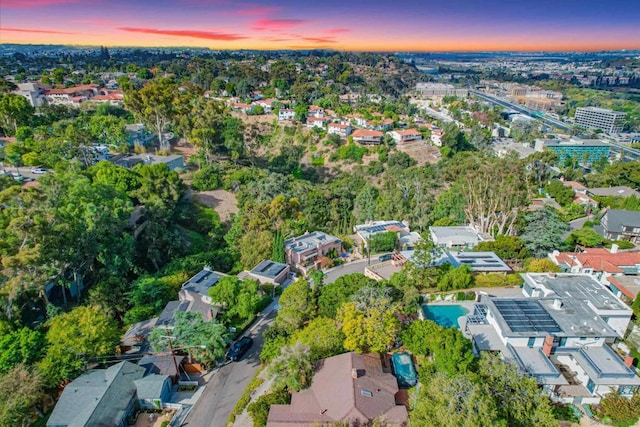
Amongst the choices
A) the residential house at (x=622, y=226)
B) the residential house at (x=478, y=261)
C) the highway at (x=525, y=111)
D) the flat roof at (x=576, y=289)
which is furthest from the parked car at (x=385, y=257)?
the highway at (x=525, y=111)

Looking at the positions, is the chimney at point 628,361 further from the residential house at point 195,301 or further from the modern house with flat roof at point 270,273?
the residential house at point 195,301

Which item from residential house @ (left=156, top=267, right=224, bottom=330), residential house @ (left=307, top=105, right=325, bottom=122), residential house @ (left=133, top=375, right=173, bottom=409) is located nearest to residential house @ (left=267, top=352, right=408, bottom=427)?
residential house @ (left=133, top=375, right=173, bottom=409)

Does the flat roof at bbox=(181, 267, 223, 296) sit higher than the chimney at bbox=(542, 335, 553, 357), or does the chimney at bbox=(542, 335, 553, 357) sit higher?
the chimney at bbox=(542, 335, 553, 357)

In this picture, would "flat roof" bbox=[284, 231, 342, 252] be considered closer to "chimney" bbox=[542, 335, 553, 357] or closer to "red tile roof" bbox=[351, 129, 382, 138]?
"chimney" bbox=[542, 335, 553, 357]

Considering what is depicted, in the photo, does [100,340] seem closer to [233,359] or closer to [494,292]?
[233,359]

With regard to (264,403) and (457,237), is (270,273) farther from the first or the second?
(457,237)

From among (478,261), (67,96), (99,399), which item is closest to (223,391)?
(99,399)

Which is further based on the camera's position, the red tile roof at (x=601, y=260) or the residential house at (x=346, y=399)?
the red tile roof at (x=601, y=260)
